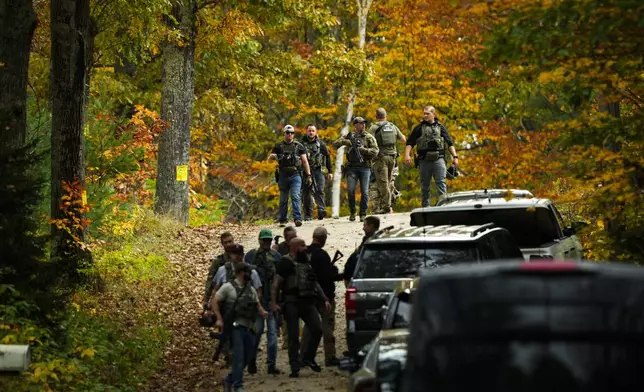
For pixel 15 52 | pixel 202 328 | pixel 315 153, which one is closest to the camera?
pixel 15 52

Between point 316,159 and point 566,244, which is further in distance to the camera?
point 316,159

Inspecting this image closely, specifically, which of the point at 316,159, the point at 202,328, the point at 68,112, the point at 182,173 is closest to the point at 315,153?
the point at 316,159

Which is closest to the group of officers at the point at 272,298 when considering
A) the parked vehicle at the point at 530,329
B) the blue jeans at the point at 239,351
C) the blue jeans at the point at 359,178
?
the blue jeans at the point at 239,351

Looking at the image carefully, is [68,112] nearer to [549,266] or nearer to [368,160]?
[368,160]

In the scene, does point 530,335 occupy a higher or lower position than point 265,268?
lower

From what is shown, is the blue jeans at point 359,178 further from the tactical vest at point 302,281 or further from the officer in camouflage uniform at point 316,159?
the tactical vest at point 302,281

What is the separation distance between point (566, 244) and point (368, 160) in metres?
9.17

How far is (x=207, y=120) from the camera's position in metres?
34.6

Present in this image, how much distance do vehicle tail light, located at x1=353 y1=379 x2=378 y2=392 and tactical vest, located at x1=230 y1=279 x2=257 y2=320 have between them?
4.75 metres

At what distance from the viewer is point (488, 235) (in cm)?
1333

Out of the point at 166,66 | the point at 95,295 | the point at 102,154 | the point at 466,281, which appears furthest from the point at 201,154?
the point at 466,281

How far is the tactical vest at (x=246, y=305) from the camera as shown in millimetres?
14188

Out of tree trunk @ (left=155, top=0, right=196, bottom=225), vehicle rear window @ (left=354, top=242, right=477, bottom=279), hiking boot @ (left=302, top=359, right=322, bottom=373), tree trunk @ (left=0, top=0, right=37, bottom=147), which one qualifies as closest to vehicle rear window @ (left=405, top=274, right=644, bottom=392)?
vehicle rear window @ (left=354, top=242, right=477, bottom=279)

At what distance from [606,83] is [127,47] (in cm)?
1595
